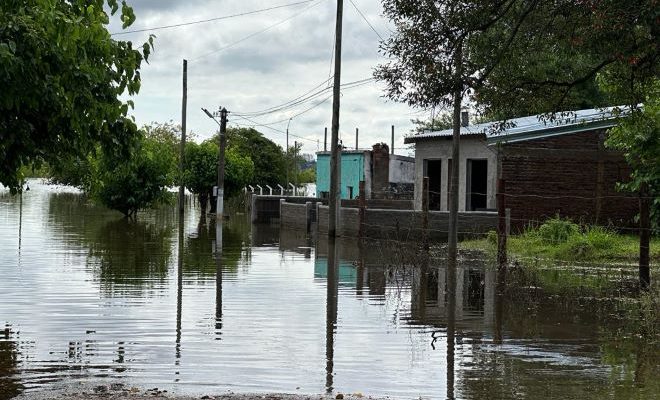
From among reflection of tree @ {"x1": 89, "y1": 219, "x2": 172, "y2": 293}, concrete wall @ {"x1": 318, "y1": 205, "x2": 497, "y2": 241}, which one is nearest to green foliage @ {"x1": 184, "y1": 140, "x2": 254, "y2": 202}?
reflection of tree @ {"x1": 89, "y1": 219, "x2": 172, "y2": 293}

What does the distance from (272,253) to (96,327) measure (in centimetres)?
1417

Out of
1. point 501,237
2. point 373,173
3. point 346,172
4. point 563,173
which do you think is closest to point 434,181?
point 563,173

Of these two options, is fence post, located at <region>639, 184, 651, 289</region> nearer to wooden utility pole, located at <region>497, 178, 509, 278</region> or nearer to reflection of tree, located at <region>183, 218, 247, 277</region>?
wooden utility pole, located at <region>497, 178, 509, 278</region>

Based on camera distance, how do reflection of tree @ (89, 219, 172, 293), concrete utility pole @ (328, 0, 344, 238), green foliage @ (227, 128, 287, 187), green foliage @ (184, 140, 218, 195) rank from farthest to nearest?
green foliage @ (227, 128, 287, 187) → green foliage @ (184, 140, 218, 195) → concrete utility pole @ (328, 0, 344, 238) → reflection of tree @ (89, 219, 172, 293)

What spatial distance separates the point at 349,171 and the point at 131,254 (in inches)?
1247

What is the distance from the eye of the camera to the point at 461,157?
34.3m

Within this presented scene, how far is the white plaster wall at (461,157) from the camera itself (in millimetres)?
32594

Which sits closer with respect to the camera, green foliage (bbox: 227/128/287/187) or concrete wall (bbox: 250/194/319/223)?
concrete wall (bbox: 250/194/319/223)

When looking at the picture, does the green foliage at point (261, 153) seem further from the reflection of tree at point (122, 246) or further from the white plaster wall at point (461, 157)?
the white plaster wall at point (461, 157)

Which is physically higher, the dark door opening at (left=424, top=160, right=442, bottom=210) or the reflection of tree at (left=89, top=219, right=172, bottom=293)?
the dark door opening at (left=424, top=160, right=442, bottom=210)

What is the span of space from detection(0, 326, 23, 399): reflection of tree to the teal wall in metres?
43.0

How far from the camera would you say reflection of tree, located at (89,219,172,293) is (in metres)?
19.0

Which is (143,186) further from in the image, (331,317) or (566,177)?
(331,317)

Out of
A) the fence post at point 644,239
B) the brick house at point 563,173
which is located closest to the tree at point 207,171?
the brick house at point 563,173
